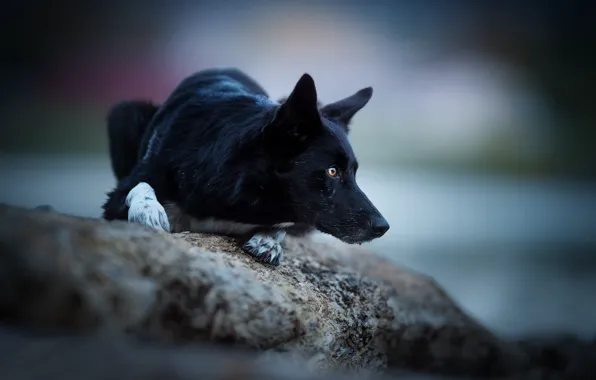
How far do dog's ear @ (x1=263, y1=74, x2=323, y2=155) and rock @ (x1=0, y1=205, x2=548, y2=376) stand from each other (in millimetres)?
551

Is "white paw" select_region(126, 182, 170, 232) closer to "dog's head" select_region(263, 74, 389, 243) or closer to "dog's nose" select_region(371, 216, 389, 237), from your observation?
"dog's head" select_region(263, 74, 389, 243)

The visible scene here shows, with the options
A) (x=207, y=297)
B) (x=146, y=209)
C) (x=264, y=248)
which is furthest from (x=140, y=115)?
(x=207, y=297)

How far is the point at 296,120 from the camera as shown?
302 centimetres

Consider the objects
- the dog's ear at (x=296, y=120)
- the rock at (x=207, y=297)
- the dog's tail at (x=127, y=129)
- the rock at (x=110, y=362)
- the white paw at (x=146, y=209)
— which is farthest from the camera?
the dog's tail at (x=127, y=129)

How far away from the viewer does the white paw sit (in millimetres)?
3139

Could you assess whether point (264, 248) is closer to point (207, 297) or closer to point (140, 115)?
point (207, 297)

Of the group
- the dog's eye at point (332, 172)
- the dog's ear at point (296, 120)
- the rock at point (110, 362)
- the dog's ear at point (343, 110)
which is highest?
the dog's ear at point (343, 110)

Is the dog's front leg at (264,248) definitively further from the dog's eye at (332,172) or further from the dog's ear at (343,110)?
the dog's ear at (343,110)

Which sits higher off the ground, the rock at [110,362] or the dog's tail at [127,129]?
the dog's tail at [127,129]

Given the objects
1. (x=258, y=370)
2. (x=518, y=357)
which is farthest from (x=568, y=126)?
(x=258, y=370)

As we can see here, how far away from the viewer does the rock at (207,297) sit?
1.81m

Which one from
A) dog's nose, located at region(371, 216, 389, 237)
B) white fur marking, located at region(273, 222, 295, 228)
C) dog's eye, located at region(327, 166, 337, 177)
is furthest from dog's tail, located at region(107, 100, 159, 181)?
dog's nose, located at region(371, 216, 389, 237)

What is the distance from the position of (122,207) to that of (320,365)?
1.41 meters

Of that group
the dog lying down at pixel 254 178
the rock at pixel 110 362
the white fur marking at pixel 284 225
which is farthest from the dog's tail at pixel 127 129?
the rock at pixel 110 362
